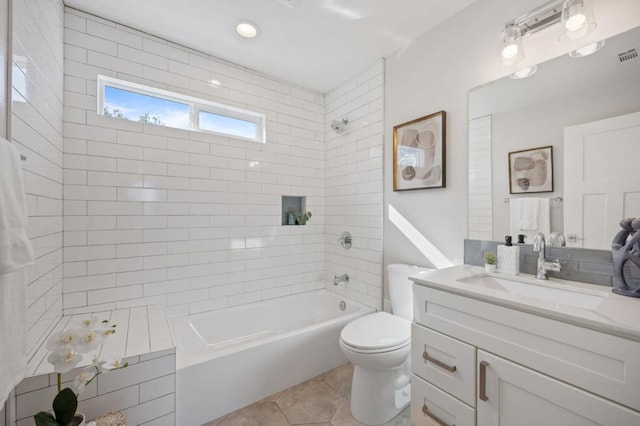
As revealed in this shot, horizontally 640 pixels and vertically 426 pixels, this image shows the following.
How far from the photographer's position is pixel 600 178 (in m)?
1.22

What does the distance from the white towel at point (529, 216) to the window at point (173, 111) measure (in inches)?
82.7

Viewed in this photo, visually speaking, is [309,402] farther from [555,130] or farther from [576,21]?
[576,21]

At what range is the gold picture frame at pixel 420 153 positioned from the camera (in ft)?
6.14

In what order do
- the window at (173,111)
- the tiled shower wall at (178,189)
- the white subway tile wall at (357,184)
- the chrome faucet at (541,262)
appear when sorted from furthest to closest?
1. the white subway tile wall at (357,184)
2. the window at (173,111)
3. the tiled shower wall at (178,189)
4. the chrome faucet at (541,262)

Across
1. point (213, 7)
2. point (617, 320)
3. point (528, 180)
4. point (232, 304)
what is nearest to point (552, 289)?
point (617, 320)

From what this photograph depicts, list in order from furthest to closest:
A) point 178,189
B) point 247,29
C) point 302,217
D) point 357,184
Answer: point 302,217
point 357,184
point 178,189
point 247,29

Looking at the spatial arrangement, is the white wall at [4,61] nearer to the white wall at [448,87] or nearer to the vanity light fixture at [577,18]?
the white wall at [448,87]

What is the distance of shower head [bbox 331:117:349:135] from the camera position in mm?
2635

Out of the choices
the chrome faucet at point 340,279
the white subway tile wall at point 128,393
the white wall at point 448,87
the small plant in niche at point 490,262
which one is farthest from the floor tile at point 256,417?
the small plant in niche at point 490,262

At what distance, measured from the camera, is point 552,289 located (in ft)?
4.09

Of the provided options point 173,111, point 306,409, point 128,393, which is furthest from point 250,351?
point 173,111

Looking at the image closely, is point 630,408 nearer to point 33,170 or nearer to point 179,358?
point 179,358

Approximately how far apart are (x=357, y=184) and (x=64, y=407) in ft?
7.46

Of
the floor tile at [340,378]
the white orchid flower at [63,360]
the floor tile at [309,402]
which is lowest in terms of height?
the floor tile at [309,402]
